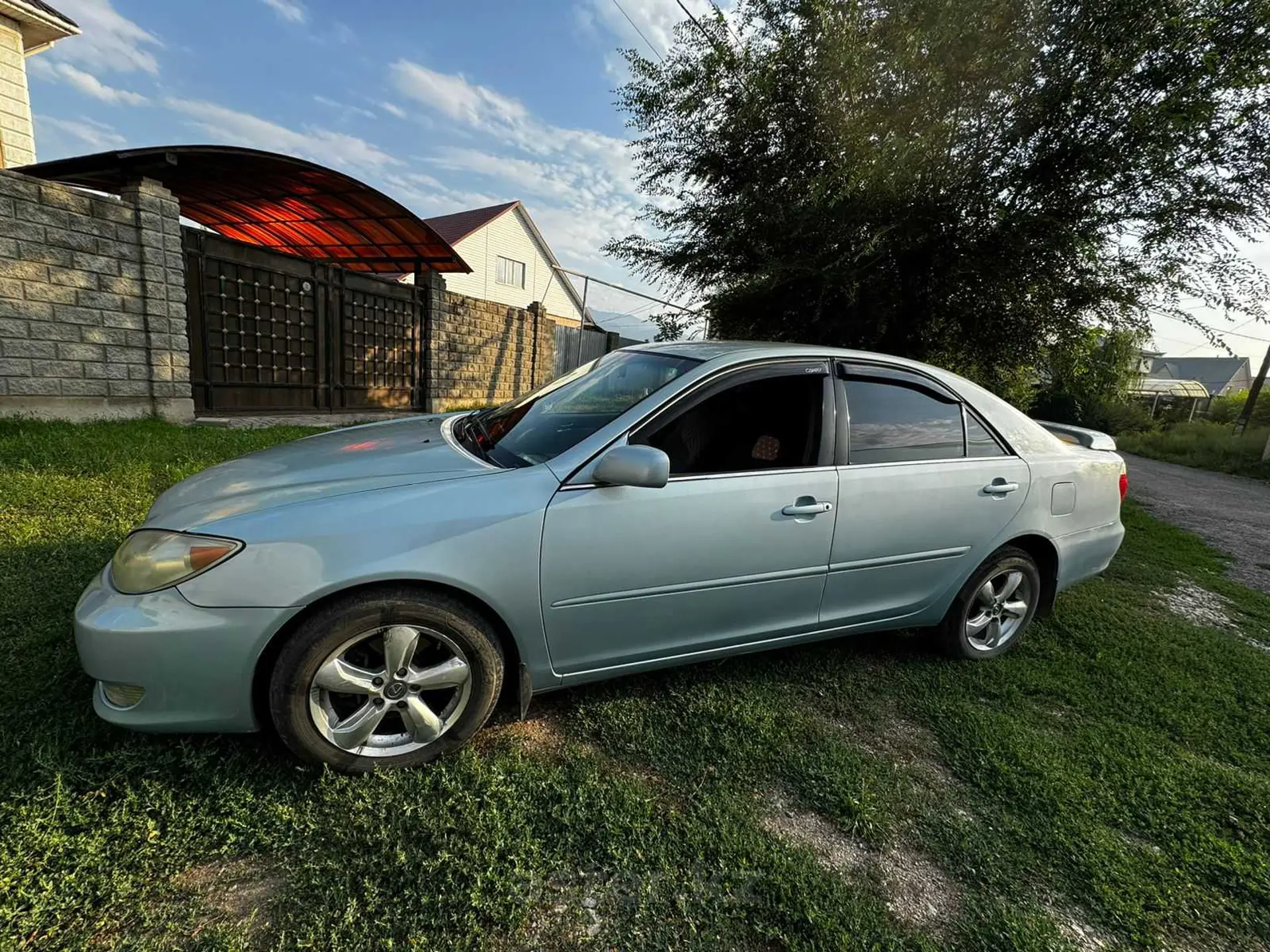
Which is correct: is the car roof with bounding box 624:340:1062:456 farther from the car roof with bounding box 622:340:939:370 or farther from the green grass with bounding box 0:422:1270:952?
the green grass with bounding box 0:422:1270:952

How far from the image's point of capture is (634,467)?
6.60 ft

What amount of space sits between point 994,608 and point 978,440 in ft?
2.95

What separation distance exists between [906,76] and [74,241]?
8.33 m

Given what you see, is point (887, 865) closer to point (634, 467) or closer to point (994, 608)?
point (634, 467)

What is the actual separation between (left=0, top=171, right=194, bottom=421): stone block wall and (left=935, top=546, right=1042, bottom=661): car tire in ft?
25.3

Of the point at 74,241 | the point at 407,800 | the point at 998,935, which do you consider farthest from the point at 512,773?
the point at 74,241

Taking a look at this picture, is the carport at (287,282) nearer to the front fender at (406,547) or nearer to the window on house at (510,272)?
the front fender at (406,547)

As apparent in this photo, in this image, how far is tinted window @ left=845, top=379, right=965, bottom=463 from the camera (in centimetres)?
267

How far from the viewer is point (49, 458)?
14.8ft

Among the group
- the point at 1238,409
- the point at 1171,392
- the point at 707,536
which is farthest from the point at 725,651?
the point at 1171,392

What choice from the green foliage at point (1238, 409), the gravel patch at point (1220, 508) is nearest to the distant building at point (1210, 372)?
the green foliage at point (1238, 409)

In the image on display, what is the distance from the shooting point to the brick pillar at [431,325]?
10.1 metres

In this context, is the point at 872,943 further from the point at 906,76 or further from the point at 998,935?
the point at 906,76

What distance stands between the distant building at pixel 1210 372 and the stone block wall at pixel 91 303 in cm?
5938
